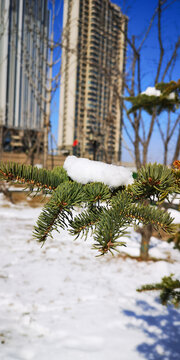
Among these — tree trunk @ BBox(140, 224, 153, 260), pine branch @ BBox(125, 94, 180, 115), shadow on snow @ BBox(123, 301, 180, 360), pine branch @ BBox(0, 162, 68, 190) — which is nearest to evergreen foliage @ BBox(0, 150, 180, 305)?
pine branch @ BBox(0, 162, 68, 190)

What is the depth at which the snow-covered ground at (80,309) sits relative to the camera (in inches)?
121

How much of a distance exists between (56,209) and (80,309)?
383cm

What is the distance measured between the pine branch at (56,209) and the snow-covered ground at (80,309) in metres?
1.76

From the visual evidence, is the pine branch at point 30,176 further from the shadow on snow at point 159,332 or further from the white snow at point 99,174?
the shadow on snow at point 159,332

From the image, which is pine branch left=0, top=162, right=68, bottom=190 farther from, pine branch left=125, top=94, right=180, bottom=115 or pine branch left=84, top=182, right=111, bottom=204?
pine branch left=125, top=94, right=180, bottom=115

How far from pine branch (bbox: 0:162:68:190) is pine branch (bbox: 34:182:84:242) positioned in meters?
0.13

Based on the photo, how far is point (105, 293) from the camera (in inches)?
175

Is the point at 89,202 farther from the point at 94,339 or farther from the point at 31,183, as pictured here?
the point at 94,339

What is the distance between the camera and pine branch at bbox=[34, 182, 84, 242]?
73cm

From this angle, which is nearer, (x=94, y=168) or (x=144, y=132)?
(x=94, y=168)

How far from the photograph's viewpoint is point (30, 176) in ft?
2.89

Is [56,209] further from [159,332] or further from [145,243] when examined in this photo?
[145,243]

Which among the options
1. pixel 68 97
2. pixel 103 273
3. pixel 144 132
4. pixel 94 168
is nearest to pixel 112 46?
pixel 144 132

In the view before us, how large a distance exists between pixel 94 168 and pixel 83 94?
82122 mm
